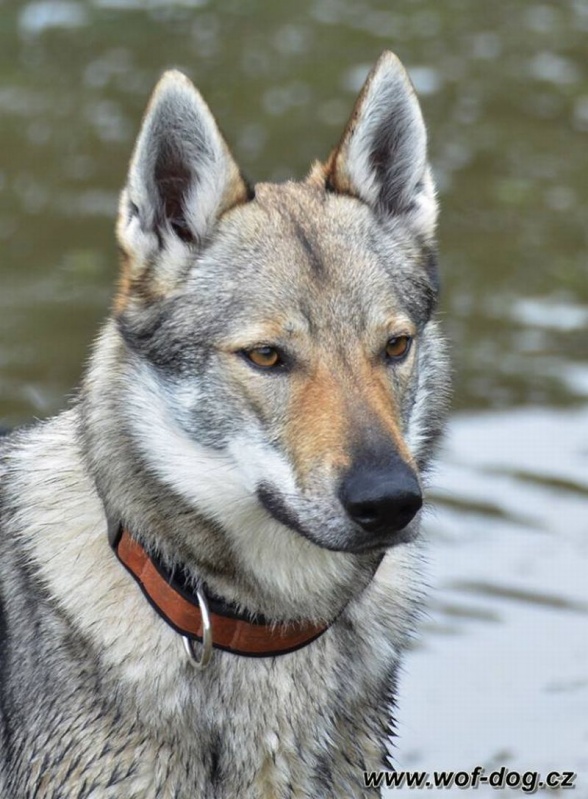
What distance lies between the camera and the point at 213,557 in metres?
4.21

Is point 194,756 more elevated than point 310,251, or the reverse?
point 310,251

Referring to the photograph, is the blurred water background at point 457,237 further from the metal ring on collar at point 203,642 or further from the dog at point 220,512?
the metal ring on collar at point 203,642

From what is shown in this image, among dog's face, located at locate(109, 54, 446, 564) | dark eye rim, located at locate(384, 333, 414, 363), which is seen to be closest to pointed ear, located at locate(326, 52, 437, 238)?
dog's face, located at locate(109, 54, 446, 564)

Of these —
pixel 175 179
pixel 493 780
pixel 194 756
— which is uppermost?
pixel 175 179

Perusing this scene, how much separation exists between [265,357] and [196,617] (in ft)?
2.26

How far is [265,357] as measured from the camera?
4.14m

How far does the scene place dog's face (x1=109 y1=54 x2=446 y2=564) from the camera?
13.0 feet

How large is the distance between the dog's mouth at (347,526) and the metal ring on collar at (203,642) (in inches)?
11.9

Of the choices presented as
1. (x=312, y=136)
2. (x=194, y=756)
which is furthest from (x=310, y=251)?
(x=312, y=136)

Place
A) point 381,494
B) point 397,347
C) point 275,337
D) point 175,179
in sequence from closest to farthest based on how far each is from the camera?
point 381,494 < point 275,337 < point 397,347 < point 175,179

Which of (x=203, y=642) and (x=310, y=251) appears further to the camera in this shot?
(x=310, y=251)

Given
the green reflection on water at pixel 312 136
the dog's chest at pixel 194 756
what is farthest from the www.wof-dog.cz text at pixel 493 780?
the green reflection on water at pixel 312 136

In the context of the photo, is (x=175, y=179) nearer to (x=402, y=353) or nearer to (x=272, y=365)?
(x=272, y=365)

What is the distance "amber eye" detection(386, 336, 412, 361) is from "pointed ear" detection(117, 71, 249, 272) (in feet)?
1.95
